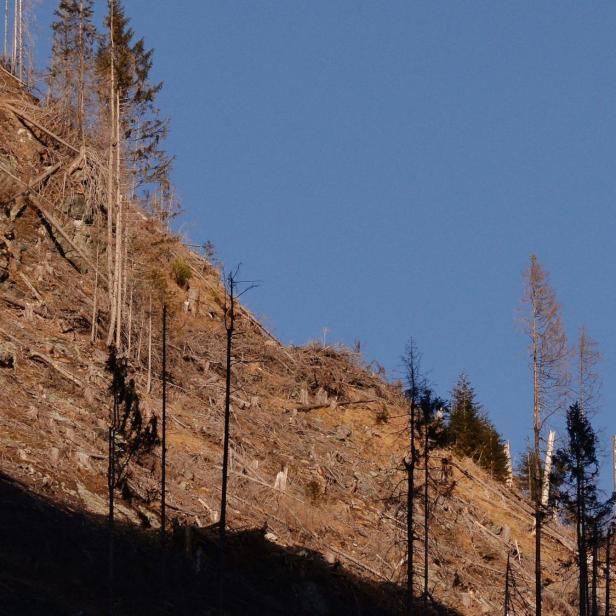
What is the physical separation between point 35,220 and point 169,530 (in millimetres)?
18476

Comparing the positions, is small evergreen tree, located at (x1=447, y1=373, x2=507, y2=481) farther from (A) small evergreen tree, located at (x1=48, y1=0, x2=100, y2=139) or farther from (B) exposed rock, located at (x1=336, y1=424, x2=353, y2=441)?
(A) small evergreen tree, located at (x1=48, y1=0, x2=100, y2=139)

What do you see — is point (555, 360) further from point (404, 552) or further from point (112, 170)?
point (112, 170)

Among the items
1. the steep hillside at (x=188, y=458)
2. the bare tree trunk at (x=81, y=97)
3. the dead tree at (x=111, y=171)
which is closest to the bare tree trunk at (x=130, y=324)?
the steep hillside at (x=188, y=458)

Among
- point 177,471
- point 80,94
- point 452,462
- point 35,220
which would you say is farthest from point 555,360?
point 80,94

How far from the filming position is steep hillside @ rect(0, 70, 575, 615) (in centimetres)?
2952

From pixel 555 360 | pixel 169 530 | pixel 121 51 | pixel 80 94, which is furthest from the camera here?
pixel 80 94

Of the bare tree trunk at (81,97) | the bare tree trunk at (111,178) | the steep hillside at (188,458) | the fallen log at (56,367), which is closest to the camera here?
the steep hillside at (188,458)

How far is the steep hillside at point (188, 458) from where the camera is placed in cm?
2952

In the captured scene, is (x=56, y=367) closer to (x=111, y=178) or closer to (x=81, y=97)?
(x=111, y=178)

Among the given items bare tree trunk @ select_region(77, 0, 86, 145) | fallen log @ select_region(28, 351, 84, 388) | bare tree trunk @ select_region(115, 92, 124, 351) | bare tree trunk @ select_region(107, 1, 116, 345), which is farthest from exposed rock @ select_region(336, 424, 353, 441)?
bare tree trunk @ select_region(77, 0, 86, 145)

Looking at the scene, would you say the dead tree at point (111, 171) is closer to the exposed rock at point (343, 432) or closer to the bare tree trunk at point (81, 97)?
the bare tree trunk at point (81, 97)

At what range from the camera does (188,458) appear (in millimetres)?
37562

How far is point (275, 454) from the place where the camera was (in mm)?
40875

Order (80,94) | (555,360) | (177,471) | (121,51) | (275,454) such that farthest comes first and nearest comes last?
(80,94), (121,51), (555,360), (275,454), (177,471)
